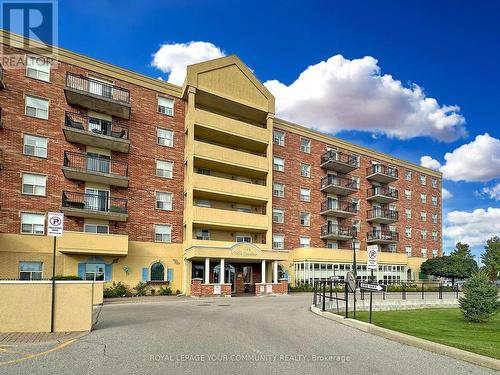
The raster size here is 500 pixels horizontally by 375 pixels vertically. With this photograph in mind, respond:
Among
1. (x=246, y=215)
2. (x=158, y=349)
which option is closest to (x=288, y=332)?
(x=158, y=349)

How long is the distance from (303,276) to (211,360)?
32.8 metres

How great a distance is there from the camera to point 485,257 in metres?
78.8

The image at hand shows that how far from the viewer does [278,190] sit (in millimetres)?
41906

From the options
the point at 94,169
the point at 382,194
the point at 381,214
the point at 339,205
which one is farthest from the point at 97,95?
the point at 381,214

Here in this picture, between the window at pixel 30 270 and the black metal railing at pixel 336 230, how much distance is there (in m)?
26.6

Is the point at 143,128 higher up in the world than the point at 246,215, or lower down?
higher up

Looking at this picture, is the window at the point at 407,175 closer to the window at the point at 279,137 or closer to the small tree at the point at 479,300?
the window at the point at 279,137

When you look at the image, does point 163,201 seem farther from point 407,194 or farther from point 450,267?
point 407,194

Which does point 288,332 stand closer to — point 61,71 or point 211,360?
point 211,360

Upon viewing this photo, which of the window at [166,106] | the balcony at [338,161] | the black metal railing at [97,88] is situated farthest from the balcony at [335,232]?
the black metal railing at [97,88]

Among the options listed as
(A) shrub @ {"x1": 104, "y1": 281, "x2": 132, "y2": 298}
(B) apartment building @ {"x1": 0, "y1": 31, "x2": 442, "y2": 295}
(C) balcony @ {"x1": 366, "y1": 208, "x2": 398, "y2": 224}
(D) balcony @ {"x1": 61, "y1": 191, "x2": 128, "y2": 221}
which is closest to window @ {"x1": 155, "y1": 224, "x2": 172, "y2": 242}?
(B) apartment building @ {"x1": 0, "y1": 31, "x2": 442, "y2": 295}

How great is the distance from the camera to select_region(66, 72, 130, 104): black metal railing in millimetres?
30328

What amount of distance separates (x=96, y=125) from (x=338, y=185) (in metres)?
25.3

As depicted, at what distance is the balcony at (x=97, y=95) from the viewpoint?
2998 centimetres
